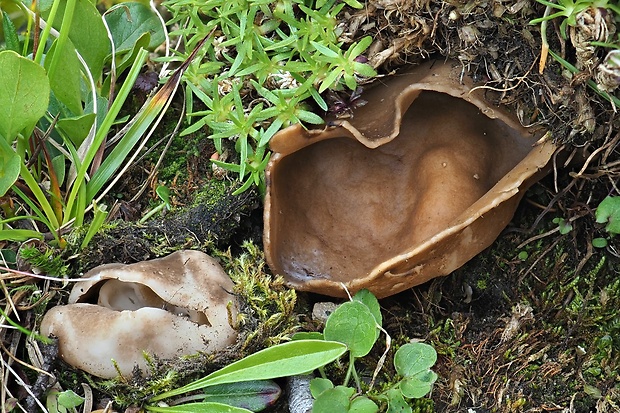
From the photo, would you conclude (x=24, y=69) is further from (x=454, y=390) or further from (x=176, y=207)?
(x=454, y=390)

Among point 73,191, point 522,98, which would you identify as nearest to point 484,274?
point 522,98

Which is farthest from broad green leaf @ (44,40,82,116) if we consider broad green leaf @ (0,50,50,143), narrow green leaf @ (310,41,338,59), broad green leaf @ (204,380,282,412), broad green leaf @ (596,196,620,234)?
broad green leaf @ (596,196,620,234)

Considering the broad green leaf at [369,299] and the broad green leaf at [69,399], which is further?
the broad green leaf at [369,299]

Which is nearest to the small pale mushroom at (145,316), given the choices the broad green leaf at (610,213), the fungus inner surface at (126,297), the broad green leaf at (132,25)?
the fungus inner surface at (126,297)

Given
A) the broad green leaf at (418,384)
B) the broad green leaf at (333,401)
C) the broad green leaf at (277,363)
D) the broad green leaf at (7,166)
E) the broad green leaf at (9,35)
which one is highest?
the broad green leaf at (9,35)

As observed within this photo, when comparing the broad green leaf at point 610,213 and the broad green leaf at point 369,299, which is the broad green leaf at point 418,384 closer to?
the broad green leaf at point 369,299

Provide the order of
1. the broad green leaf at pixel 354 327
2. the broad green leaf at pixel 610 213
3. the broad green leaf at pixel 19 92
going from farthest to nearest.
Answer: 1. the broad green leaf at pixel 610 213
2. the broad green leaf at pixel 354 327
3. the broad green leaf at pixel 19 92

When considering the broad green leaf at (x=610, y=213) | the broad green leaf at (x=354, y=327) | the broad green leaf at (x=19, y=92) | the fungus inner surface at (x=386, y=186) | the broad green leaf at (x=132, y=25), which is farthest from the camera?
the broad green leaf at (x=132, y=25)
